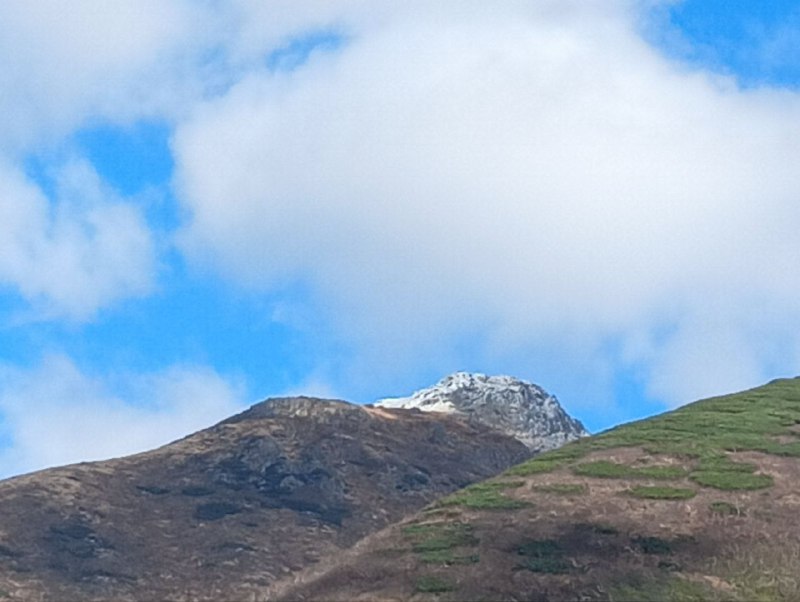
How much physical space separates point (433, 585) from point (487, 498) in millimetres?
9074

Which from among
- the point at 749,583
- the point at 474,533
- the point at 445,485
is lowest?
the point at 749,583

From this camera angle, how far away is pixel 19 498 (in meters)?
70.6

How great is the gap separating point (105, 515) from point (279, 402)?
20743 mm

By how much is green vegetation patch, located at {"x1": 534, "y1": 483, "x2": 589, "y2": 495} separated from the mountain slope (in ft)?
0.29

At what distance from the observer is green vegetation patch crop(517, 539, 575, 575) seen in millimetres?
39312

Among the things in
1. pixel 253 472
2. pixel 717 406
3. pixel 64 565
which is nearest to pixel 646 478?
pixel 717 406

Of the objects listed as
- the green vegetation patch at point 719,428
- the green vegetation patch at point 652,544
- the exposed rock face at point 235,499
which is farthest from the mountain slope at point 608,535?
the exposed rock face at point 235,499

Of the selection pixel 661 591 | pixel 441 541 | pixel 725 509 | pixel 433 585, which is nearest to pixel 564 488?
pixel 725 509

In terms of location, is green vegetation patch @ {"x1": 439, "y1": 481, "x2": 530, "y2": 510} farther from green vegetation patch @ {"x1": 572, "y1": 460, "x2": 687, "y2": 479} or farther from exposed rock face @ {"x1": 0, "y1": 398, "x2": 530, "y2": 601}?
exposed rock face @ {"x1": 0, "y1": 398, "x2": 530, "y2": 601}

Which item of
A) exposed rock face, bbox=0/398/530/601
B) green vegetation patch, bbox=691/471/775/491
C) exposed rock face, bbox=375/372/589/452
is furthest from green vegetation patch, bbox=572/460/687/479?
exposed rock face, bbox=375/372/589/452

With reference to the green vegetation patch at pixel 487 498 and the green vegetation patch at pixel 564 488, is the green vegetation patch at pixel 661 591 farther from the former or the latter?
the green vegetation patch at pixel 564 488

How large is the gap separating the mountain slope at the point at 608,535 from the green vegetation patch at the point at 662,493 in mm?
49

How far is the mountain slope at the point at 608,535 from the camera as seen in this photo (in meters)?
38.0

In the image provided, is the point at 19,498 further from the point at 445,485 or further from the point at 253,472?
the point at 445,485
